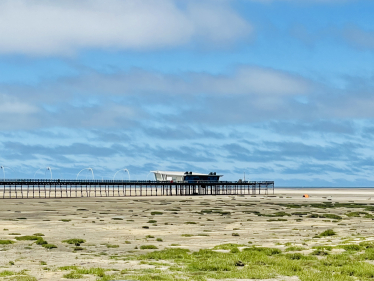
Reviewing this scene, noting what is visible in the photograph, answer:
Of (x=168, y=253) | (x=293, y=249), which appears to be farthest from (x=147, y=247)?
(x=293, y=249)

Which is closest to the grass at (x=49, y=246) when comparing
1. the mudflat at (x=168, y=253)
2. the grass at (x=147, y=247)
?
the mudflat at (x=168, y=253)

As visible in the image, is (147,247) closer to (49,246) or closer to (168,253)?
(168,253)

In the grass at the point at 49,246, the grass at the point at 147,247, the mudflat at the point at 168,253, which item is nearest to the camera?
the mudflat at the point at 168,253

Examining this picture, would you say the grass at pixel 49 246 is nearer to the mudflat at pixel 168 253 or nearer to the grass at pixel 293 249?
the mudflat at pixel 168 253

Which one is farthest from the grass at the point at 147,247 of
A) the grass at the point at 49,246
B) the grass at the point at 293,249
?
the grass at the point at 293,249

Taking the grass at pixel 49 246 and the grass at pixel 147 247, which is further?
the grass at pixel 49 246

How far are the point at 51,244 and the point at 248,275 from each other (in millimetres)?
15892

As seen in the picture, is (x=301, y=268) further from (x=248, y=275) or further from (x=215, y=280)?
(x=215, y=280)

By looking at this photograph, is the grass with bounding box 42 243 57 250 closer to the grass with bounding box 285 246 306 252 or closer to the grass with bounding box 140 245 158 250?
the grass with bounding box 140 245 158 250

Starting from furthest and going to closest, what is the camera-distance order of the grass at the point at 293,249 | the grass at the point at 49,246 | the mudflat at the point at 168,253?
the grass at the point at 49,246 < the grass at the point at 293,249 < the mudflat at the point at 168,253

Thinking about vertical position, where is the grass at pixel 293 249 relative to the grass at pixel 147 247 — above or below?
above

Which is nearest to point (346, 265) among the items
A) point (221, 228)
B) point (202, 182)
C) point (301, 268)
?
point (301, 268)

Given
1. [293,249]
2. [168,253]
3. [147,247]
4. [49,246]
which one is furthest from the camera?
[49,246]

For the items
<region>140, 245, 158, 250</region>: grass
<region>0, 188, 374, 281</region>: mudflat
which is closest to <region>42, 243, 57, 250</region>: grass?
<region>0, 188, 374, 281</region>: mudflat
